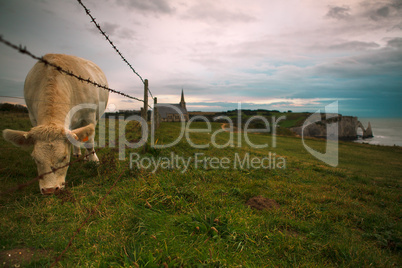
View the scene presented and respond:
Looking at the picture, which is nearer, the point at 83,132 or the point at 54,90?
the point at 83,132

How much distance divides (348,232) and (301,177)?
3802mm

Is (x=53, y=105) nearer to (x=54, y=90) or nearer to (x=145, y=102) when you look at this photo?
(x=54, y=90)

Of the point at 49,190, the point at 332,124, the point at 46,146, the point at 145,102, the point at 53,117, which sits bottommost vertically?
the point at 49,190

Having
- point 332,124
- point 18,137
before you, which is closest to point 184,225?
point 18,137

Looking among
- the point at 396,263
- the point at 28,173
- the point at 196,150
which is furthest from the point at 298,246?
the point at 28,173

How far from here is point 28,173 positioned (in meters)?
4.84

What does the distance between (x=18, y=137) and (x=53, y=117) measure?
0.70 metres

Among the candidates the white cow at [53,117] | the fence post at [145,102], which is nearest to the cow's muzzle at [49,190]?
the white cow at [53,117]

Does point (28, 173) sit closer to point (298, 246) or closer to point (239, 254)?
point (239, 254)

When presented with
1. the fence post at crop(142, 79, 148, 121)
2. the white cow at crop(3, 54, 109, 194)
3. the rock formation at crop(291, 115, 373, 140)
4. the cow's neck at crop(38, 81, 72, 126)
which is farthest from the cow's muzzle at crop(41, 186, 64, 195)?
the rock formation at crop(291, 115, 373, 140)

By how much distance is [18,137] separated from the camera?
3553 mm

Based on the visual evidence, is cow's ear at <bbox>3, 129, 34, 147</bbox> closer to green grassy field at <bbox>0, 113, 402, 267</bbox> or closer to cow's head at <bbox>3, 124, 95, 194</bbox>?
cow's head at <bbox>3, 124, 95, 194</bbox>

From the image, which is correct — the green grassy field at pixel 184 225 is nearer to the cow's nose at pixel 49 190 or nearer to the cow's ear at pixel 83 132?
the cow's nose at pixel 49 190

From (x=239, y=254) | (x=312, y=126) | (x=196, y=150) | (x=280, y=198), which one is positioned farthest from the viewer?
(x=312, y=126)
